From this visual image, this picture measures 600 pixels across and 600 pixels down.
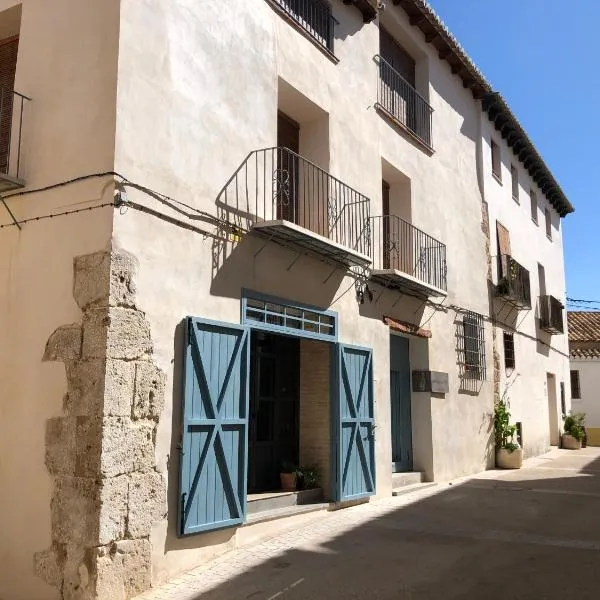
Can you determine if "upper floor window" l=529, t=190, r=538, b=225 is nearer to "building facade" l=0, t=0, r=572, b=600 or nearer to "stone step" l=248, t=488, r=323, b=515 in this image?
"building facade" l=0, t=0, r=572, b=600

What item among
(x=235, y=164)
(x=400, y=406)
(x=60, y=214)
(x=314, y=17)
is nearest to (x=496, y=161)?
(x=400, y=406)

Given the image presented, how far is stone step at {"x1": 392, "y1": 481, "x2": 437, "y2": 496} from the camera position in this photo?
10.2 metres

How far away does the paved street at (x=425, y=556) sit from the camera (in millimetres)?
5656

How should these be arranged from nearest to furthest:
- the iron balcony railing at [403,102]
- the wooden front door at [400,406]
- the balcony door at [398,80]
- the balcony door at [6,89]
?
the balcony door at [6,89]
the iron balcony railing at [403,102]
the wooden front door at [400,406]
the balcony door at [398,80]

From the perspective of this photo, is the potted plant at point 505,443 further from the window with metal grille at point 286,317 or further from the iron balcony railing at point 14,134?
the iron balcony railing at point 14,134

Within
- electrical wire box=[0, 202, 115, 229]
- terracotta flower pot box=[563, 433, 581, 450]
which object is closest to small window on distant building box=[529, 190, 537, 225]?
terracotta flower pot box=[563, 433, 581, 450]

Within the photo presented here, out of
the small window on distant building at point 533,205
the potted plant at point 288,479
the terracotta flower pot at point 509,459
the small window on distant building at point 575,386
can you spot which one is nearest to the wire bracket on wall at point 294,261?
the potted plant at point 288,479

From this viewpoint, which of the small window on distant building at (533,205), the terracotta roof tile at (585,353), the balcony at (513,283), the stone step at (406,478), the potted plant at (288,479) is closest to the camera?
the potted plant at (288,479)

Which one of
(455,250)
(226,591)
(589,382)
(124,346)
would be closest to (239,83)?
(124,346)

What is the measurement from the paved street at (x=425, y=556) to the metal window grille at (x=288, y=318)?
2.34 meters

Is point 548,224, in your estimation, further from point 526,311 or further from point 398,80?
point 398,80

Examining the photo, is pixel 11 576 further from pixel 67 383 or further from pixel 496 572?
pixel 496 572

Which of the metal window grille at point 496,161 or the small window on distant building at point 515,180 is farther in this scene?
the small window on distant building at point 515,180

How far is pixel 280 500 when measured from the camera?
26.6 ft
